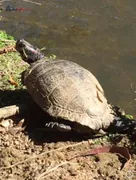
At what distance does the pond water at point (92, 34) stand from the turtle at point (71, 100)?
139cm

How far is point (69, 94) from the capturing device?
492cm

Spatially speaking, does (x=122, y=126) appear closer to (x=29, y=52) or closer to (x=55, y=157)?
(x=55, y=157)

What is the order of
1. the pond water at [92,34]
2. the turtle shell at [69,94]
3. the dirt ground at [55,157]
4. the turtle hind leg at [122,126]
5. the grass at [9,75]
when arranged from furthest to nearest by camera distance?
the pond water at [92,34] < the grass at [9,75] < the turtle hind leg at [122,126] < the turtle shell at [69,94] < the dirt ground at [55,157]

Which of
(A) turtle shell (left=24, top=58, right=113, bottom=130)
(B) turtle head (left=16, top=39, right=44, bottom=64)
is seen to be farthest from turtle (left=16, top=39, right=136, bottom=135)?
(B) turtle head (left=16, top=39, right=44, bottom=64)

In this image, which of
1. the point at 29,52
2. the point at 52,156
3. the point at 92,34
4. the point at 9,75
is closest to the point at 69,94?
the point at 52,156

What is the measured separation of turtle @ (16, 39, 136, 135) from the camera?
4852mm

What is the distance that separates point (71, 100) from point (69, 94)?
3.2 inches

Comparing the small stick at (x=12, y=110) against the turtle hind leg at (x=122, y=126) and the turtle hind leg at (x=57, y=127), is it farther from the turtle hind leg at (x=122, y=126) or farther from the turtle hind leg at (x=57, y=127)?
the turtle hind leg at (x=122, y=126)

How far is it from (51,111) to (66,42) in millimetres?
3597

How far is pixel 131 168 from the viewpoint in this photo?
4.64 m

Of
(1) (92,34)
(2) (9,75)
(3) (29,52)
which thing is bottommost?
(1) (92,34)

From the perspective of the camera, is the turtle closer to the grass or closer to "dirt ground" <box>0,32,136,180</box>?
"dirt ground" <box>0,32,136,180</box>

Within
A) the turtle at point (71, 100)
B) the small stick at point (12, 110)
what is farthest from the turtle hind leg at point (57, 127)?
the small stick at point (12, 110)

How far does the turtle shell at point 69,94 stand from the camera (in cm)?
485
